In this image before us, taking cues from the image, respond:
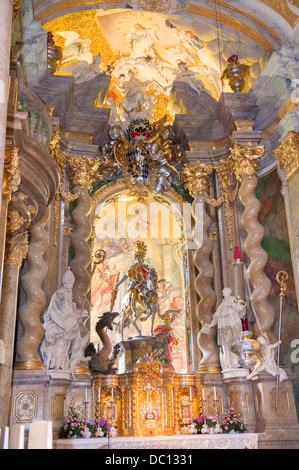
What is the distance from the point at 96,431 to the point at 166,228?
355 inches

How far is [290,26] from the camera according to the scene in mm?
11586

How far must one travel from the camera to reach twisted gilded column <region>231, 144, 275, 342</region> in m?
11.0

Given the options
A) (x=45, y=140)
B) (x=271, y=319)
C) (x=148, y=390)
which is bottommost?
(x=148, y=390)

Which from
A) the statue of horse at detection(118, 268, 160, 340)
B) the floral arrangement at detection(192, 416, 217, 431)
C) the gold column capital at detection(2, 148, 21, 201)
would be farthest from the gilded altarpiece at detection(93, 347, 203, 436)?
the gold column capital at detection(2, 148, 21, 201)

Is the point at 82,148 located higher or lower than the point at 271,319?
higher

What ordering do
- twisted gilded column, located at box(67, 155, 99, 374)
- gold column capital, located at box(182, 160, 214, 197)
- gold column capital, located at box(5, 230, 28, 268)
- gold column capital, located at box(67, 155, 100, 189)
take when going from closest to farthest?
gold column capital, located at box(5, 230, 28, 268)
twisted gilded column, located at box(67, 155, 99, 374)
gold column capital, located at box(67, 155, 100, 189)
gold column capital, located at box(182, 160, 214, 197)

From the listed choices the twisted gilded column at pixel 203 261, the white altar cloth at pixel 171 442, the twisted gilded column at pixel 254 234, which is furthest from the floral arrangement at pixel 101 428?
the twisted gilded column at pixel 254 234

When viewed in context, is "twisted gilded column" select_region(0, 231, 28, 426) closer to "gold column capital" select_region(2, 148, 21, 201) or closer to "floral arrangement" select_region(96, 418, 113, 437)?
"gold column capital" select_region(2, 148, 21, 201)

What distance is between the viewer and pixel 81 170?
42.0 feet

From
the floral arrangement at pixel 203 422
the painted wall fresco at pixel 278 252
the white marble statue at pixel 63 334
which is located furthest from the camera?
the painted wall fresco at pixel 278 252

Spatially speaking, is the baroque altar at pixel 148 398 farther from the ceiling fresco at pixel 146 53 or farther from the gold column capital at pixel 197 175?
the ceiling fresco at pixel 146 53

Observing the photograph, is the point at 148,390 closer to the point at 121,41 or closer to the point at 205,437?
the point at 205,437

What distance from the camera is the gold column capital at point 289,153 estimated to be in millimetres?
10789
